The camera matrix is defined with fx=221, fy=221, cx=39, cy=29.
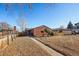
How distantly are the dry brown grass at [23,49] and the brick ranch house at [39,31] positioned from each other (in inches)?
4.8

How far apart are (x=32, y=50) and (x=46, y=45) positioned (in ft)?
0.83

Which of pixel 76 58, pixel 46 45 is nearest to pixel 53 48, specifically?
pixel 46 45

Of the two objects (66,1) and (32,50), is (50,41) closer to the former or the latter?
(32,50)

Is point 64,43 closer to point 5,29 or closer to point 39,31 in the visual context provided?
point 39,31

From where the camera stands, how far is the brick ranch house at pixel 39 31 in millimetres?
3592

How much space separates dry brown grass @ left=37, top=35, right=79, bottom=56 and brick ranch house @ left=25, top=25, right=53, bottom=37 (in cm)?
8

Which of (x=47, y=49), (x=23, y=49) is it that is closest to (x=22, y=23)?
(x=23, y=49)

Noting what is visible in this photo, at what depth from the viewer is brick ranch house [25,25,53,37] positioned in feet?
11.8

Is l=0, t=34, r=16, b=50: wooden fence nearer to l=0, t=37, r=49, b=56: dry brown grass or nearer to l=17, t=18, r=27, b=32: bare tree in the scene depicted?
l=0, t=37, r=49, b=56: dry brown grass

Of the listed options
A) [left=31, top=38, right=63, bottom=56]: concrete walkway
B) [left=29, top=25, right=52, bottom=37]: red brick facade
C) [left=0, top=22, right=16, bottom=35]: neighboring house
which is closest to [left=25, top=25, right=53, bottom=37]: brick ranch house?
[left=29, top=25, right=52, bottom=37]: red brick facade

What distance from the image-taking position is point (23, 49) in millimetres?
3576

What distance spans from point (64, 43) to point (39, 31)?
45cm

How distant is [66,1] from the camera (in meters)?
3.54

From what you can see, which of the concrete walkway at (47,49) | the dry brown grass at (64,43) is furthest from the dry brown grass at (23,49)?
the dry brown grass at (64,43)
